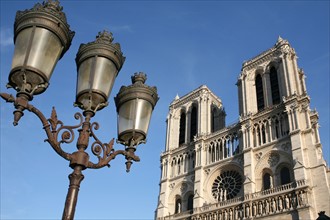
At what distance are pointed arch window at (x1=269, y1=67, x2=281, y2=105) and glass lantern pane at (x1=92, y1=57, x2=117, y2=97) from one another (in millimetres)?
27482

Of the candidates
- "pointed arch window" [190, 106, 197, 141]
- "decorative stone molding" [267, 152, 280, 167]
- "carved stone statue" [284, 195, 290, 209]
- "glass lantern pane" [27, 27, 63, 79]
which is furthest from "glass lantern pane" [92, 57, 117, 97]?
"pointed arch window" [190, 106, 197, 141]

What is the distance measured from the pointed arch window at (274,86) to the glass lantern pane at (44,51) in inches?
1110

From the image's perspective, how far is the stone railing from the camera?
23406 millimetres

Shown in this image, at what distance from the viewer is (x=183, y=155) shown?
34.4 metres

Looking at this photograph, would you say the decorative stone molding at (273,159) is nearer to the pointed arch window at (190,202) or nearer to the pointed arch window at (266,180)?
→ the pointed arch window at (266,180)

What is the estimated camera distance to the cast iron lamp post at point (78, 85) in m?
4.17

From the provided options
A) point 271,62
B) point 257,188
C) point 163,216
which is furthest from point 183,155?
point 271,62

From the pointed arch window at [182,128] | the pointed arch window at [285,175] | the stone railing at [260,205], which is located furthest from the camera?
the pointed arch window at [182,128]

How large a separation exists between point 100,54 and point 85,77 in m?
0.42

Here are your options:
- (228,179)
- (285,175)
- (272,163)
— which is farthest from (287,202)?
(228,179)

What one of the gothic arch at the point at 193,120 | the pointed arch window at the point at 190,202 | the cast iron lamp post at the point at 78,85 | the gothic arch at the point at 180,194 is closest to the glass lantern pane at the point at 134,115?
the cast iron lamp post at the point at 78,85

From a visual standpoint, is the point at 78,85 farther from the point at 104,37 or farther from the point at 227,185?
the point at 227,185

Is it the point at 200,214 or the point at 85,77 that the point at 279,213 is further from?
the point at 85,77

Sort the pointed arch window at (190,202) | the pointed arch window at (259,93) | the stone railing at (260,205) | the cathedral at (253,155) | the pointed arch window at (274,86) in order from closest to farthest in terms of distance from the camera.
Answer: the stone railing at (260,205) → the cathedral at (253,155) → the pointed arch window at (274,86) → the pointed arch window at (190,202) → the pointed arch window at (259,93)
